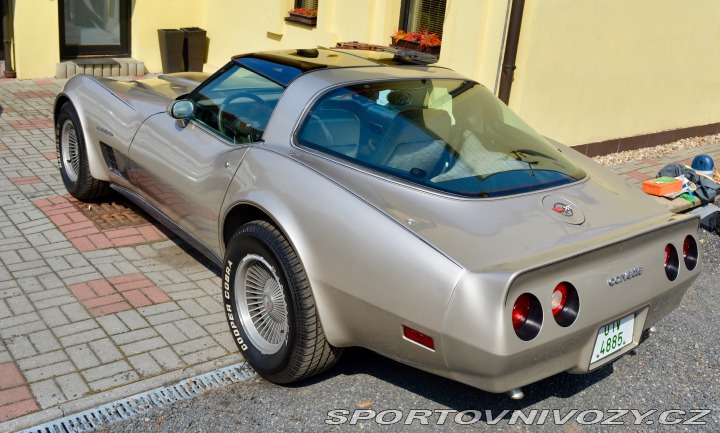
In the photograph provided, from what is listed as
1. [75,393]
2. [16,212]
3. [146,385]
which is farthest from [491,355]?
[16,212]

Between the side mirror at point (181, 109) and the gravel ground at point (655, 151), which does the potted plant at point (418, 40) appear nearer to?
the gravel ground at point (655, 151)

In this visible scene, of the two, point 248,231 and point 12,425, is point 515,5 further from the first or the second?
point 12,425

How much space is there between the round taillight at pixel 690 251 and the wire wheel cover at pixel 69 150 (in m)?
4.17

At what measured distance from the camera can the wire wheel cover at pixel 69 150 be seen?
232 inches

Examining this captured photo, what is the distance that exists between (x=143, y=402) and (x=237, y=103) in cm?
179

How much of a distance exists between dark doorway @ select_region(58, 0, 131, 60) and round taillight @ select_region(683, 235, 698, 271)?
8617mm

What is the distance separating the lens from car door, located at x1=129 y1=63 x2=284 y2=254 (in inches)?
169

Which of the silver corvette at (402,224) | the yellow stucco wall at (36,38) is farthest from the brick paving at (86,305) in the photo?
the yellow stucco wall at (36,38)

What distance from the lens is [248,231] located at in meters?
3.86

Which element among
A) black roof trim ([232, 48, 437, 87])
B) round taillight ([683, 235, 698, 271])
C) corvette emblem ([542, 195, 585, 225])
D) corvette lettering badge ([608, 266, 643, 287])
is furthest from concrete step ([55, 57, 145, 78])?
corvette lettering badge ([608, 266, 643, 287])

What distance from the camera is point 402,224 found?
335 cm

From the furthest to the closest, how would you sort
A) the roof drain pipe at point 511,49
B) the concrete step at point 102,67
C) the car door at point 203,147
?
1. the concrete step at point 102,67
2. the roof drain pipe at point 511,49
3. the car door at point 203,147

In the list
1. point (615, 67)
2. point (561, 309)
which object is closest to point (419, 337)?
point (561, 309)

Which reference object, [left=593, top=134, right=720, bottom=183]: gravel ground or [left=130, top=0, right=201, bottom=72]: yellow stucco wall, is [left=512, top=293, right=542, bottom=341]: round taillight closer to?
[left=593, top=134, right=720, bottom=183]: gravel ground
